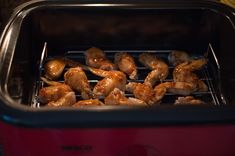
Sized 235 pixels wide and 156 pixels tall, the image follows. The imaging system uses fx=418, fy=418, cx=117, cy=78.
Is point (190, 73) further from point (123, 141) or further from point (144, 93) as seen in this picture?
point (123, 141)

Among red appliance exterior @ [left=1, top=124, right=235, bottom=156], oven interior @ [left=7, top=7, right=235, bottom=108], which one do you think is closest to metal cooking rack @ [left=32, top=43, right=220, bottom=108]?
oven interior @ [left=7, top=7, right=235, bottom=108]

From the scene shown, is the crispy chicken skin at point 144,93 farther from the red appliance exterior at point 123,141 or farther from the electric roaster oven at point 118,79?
the red appliance exterior at point 123,141

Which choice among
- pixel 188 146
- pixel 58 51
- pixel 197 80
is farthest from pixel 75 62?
pixel 188 146

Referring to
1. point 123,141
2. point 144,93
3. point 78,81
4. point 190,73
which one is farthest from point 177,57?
point 123,141

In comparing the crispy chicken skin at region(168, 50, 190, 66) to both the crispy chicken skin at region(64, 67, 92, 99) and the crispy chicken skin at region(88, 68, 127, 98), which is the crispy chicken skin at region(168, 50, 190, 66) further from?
the crispy chicken skin at region(64, 67, 92, 99)

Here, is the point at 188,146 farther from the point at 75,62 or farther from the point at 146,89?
the point at 75,62
